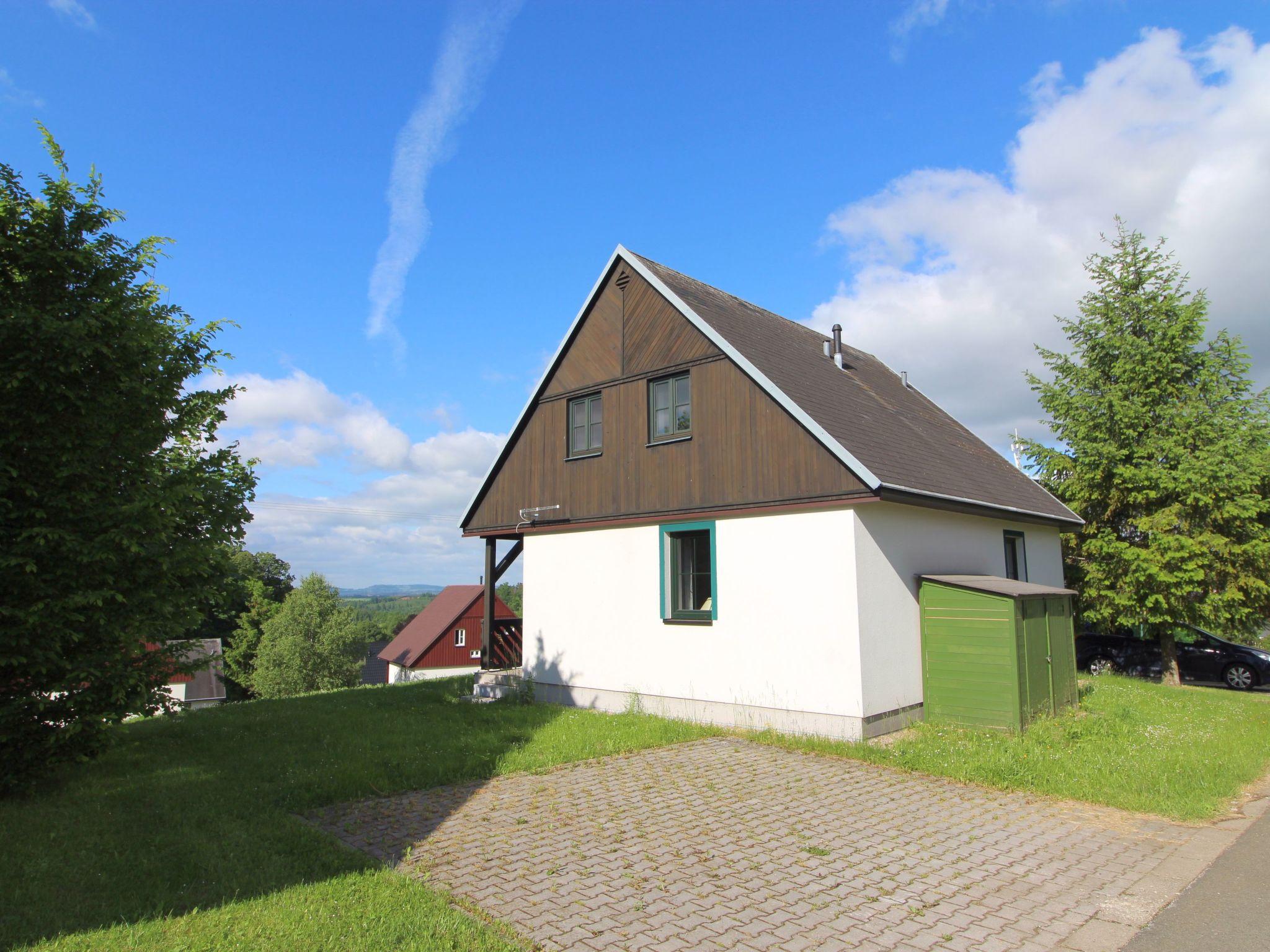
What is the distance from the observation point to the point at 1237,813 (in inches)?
294

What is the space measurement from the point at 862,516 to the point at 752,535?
67.9 inches

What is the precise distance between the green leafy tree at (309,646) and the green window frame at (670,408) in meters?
35.7

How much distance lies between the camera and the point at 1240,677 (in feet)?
62.8

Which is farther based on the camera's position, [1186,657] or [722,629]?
[1186,657]

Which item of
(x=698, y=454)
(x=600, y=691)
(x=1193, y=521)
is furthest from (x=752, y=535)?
(x=1193, y=521)

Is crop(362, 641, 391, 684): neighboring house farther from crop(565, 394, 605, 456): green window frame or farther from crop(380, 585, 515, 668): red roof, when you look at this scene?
crop(565, 394, 605, 456): green window frame

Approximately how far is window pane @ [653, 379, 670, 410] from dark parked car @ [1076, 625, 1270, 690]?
14067 mm

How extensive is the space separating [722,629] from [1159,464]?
41.7ft

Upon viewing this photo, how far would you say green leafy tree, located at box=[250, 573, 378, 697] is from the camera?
141ft

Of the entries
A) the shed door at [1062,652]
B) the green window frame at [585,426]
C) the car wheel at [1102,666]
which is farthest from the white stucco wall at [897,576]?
the car wheel at [1102,666]

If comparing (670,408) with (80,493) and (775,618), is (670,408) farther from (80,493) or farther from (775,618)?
(80,493)

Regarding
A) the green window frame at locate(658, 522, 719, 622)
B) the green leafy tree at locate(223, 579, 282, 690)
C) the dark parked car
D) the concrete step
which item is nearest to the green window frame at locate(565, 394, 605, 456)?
the green window frame at locate(658, 522, 719, 622)

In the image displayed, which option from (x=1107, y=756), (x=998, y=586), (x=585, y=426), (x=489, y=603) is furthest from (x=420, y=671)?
(x=1107, y=756)

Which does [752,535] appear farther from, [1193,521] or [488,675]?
[1193,521]
